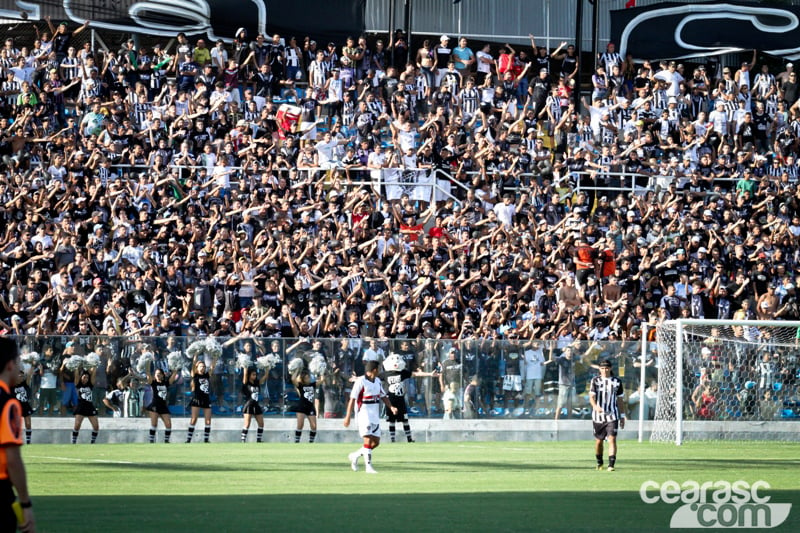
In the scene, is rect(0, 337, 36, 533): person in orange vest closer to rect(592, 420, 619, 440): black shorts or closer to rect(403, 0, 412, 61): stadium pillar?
rect(592, 420, 619, 440): black shorts

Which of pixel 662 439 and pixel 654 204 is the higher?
pixel 654 204

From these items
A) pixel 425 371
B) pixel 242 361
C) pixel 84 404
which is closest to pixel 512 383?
pixel 425 371

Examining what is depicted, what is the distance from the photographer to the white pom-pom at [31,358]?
2725 cm

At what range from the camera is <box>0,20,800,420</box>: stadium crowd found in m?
28.9

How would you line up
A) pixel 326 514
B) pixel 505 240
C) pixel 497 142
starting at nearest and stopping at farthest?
pixel 326 514 → pixel 505 240 → pixel 497 142

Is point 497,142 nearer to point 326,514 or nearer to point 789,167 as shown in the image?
point 789,167

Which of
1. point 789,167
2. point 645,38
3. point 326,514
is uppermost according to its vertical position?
point 645,38

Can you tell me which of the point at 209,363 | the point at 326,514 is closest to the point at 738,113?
the point at 209,363

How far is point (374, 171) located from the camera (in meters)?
32.7

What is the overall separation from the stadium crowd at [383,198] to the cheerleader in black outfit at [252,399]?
0.68 m

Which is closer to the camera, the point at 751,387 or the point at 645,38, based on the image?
the point at 751,387

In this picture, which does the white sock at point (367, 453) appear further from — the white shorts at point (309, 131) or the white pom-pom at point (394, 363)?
the white shorts at point (309, 131)

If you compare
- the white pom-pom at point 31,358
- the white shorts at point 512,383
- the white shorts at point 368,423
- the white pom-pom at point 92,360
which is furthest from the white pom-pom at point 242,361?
the white shorts at point 368,423

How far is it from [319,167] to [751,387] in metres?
12.0
